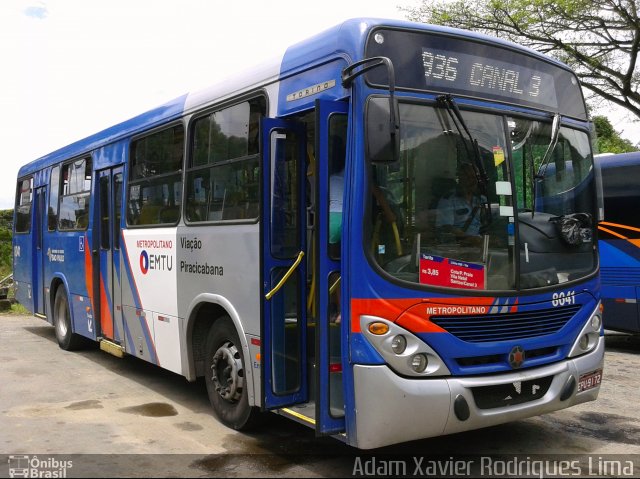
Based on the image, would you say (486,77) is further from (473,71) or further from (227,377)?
(227,377)

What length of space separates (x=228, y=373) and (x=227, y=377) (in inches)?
2.0

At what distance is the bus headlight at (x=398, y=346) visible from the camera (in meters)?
4.15

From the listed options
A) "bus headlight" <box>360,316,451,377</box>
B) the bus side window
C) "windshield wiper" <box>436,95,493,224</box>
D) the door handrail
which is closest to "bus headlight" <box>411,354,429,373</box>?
"bus headlight" <box>360,316,451,377</box>

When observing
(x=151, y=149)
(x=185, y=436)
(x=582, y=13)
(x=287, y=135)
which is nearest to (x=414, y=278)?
(x=287, y=135)

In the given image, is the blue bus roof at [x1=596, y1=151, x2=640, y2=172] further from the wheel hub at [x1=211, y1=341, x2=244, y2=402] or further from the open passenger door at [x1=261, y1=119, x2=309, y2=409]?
the wheel hub at [x1=211, y1=341, x2=244, y2=402]

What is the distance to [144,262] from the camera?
7.11 m

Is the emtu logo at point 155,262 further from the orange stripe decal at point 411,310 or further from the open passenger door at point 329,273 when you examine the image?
the orange stripe decal at point 411,310

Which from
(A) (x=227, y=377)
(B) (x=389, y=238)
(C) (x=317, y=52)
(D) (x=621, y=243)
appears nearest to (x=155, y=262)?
(A) (x=227, y=377)

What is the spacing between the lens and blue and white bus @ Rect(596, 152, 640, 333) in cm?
952

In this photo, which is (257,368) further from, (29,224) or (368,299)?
(29,224)

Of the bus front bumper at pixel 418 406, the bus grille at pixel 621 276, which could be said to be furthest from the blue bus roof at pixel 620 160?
the bus front bumper at pixel 418 406

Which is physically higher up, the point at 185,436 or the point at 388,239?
the point at 388,239

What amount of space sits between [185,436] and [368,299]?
96.7 inches

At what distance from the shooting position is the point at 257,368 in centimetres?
513
